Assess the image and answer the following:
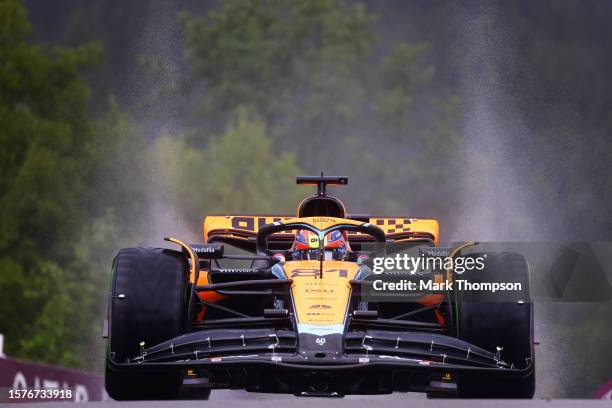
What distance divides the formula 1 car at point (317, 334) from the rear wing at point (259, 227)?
261 cm

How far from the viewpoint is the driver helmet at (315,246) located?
43.7 feet

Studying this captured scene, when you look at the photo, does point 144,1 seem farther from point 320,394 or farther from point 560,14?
point 320,394

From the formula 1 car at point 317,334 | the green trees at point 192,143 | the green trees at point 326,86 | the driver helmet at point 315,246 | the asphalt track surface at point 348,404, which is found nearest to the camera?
the asphalt track surface at point 348,404

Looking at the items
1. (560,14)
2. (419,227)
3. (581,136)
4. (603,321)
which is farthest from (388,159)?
(419,227)

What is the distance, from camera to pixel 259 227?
50.9ft

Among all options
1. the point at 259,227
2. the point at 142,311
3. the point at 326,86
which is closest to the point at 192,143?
the point at 326,86

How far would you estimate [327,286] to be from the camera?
1195cm

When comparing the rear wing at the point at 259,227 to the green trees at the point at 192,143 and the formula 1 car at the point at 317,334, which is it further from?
the green trees at the point at 192,143

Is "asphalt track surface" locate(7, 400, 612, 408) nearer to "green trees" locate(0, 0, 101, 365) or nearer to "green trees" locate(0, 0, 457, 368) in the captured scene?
"green trees" locate(0, 0, 457, 368)

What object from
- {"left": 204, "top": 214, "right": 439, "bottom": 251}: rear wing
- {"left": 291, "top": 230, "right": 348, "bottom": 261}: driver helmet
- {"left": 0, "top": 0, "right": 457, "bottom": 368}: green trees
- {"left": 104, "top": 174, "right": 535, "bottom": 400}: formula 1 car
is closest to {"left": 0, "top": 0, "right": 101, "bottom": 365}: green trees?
{"left": 0, "top": 0, "right": 457, "bottom": 368}: green trees

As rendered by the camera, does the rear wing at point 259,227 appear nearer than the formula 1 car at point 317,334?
No

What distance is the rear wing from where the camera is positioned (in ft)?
50.8

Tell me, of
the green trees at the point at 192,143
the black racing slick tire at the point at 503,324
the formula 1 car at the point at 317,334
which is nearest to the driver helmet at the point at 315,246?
the formula 1 car at the point at 317,334

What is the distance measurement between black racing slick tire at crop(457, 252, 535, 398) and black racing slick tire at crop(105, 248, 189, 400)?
2233mm
